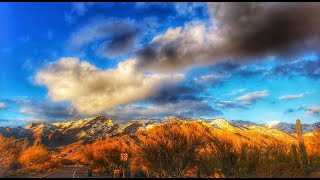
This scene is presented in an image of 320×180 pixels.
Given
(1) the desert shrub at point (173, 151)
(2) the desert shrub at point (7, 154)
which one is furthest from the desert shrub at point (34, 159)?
(1) the desert shrub at point (173, 151)

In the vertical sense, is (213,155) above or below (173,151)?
below

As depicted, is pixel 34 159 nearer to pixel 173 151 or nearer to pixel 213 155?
pixel 173 151

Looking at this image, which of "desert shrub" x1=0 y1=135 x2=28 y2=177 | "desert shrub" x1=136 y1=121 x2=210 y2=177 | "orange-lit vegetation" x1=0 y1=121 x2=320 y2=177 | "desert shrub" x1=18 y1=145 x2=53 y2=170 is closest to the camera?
"orange-lit vegetation" x1=0 y1=121 x2=320 y2=177

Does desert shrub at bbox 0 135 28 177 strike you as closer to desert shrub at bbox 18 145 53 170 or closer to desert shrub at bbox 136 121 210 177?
desert shrub at bbox 18 145 53 170

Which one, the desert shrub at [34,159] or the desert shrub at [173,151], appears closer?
the desert shrub at [173,151]

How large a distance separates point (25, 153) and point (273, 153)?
201 feet

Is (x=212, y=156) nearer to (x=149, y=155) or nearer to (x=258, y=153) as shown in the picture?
(x=258, y=153)

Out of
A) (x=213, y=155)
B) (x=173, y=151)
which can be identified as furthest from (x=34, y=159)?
(x=213, y=155)

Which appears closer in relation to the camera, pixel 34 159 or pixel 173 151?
pixel 173 151

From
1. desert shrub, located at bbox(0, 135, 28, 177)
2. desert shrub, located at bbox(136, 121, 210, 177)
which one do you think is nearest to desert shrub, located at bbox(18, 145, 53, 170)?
desert shrub, located at bbox(0, 135, 28, 177)

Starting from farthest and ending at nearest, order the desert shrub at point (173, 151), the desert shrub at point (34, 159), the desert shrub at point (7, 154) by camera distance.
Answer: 1. the desert shrub at point (34, 159)
2. the desert shrub at point (7, 154)
3. the desert shrub at point (173, 151)

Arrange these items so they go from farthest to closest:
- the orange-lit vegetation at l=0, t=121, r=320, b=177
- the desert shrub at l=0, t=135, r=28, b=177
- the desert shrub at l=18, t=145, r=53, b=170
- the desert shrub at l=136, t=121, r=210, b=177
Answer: the desert shrub at l=18, t=145, r=53, b=170 < the desert shrub at l=0, t=135, r=28, b=177 < the desert shrub at l=136, t=121, r=210, b=177 < the orange-lit vegetation at l=0, t=121, r=320, b=177

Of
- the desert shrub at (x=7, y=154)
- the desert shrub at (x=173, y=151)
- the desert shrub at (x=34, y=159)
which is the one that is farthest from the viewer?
the desert shrub at (x=34, y=159)

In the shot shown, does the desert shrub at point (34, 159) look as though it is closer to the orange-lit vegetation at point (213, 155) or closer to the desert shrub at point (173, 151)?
the orange-lit vegetation at point (213, 155)
